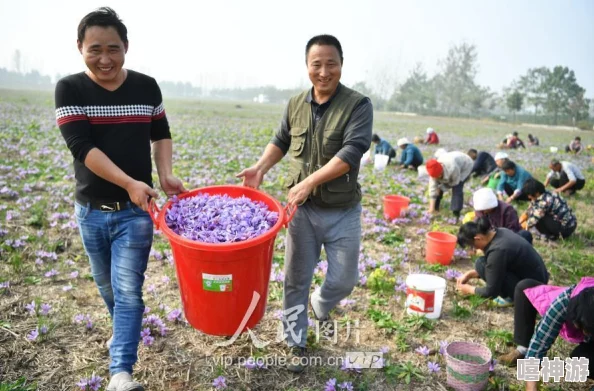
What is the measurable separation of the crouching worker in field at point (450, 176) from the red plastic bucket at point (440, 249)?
2.14 metres

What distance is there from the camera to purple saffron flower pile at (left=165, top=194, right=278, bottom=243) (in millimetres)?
2465

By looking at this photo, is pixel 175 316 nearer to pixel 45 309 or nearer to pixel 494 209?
pixel 45 309

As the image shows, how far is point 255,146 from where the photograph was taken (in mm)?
14508

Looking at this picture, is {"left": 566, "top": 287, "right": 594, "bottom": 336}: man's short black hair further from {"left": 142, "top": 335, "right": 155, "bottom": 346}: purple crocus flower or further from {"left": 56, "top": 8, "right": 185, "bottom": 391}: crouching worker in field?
{"left": 142, "top": 335, "right": 155, "bottom": 346}: purple crocus flower

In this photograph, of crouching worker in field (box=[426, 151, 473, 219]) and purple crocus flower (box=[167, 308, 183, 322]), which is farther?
crouching worker in field (box=[426, 151, 473, 219])

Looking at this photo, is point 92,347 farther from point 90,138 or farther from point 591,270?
point 591,270

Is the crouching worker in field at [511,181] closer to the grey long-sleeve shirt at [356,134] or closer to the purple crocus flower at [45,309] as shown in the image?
the grey long-sleeve shirt at [356,134]

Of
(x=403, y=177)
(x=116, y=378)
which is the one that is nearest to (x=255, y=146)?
(x=403, y=177)

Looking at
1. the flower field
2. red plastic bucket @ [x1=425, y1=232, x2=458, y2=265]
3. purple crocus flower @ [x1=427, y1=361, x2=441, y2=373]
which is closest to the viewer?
the flower field

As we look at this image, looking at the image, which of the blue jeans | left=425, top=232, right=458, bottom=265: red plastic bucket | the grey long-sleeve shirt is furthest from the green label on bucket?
left=425, top=232, right=458, bottom=265: red plastic bucket

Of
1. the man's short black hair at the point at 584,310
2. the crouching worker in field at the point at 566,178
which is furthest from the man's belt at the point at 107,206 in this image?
the crouching worker in field at the point at 566,178

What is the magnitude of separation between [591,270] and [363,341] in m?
3.33

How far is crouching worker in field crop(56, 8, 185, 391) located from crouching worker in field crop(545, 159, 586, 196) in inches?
351

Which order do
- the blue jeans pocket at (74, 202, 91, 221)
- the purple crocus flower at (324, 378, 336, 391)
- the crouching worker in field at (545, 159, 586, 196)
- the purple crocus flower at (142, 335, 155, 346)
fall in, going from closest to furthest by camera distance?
the blue jeans pocket at (74, 202, 91, 221)
the purple crocus flower at (324, 378, 336, 391)
the purple crocus flower at (142, 335, 155, 346)
the crouching worker in field at (545, 159, 586, 196)
